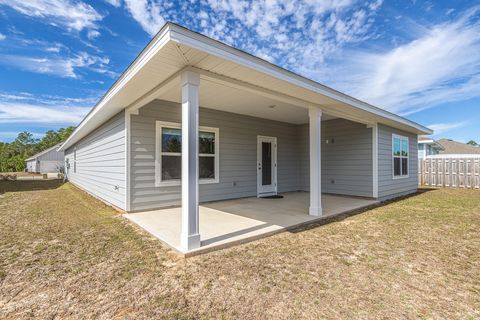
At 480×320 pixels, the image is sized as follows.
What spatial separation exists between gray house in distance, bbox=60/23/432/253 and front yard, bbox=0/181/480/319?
1.68 ft

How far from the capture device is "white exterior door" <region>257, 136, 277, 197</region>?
7805mm

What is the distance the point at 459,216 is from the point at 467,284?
382cm

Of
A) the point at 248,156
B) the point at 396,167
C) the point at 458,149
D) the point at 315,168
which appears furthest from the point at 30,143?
the point at 458,149

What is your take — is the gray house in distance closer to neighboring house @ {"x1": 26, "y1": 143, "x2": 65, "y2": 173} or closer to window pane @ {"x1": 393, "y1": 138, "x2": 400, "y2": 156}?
window pane @ {"x1": 393, "y1": 138, "x2": 400, "y2": 156}

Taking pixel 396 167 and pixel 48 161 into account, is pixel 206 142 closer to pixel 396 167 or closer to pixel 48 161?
pixel 396 167

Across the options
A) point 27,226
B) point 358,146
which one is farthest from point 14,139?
point 358,146

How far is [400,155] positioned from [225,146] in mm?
6628

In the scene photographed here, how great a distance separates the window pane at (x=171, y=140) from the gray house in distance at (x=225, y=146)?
0.03 metres

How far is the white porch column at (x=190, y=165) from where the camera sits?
306 cm

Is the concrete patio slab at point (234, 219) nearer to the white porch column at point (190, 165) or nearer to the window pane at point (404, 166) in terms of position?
the white porch column at point (190, 165)

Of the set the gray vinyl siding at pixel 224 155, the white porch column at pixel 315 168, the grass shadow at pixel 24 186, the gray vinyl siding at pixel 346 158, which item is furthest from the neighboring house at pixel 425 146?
the grass shadow at pixel 24 186

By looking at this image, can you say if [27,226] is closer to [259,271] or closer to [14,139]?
[259,271]

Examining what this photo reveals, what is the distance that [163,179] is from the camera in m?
5.76

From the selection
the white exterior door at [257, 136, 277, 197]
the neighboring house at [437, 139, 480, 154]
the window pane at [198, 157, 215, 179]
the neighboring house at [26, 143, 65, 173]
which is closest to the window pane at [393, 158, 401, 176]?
the white exterior door at [257, 136, 277, 197]
